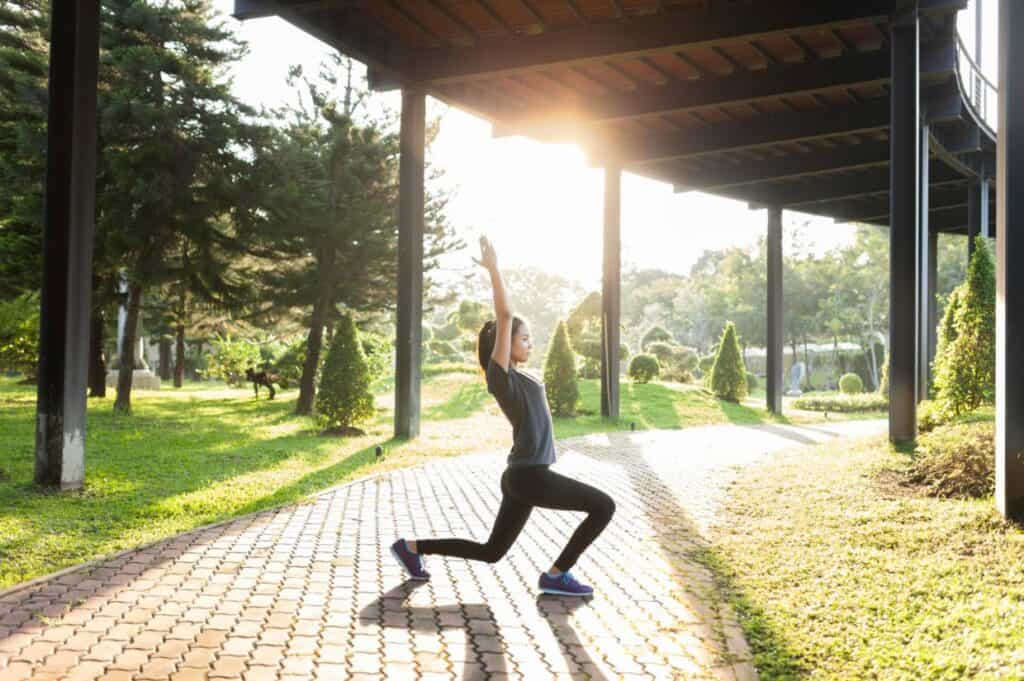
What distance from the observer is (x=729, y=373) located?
2417 centimetres

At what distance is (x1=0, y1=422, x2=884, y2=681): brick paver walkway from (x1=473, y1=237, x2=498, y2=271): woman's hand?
1820mm

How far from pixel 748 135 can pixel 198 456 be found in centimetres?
1116

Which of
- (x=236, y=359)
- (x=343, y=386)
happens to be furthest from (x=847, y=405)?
(x=236, y=359)

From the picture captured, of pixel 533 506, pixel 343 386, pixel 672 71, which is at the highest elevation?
pixel 672 71

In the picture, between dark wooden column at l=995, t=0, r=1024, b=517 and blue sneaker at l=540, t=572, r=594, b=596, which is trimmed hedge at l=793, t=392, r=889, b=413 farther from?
blue sneaker at l=540, t=572, r=594, b=596

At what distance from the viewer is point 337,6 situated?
11.0 meters

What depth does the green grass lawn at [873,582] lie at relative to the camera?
3.84 metres

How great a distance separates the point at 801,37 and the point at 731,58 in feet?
3.60

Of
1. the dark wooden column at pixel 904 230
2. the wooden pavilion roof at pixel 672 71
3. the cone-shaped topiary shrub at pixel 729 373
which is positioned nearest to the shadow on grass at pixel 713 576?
the dark wooden column at pixel 904 230

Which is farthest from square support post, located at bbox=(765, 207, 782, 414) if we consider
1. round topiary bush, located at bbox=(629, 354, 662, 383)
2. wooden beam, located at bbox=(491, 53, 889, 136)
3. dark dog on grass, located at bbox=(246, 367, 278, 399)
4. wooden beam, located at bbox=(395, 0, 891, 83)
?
dark dog on grass, located at bbox=(246, 367, 278, 399)

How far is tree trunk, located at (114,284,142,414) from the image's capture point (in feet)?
58.5

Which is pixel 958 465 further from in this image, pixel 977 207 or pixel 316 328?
pixel 316 328

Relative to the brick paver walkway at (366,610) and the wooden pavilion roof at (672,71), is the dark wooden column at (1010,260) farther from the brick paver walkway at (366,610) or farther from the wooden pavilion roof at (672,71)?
the wooden pavilion roof at (672,71)

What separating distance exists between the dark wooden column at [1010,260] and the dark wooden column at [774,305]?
14.6 m
